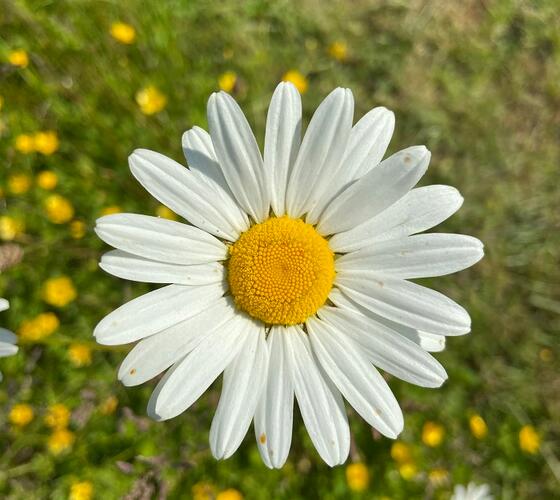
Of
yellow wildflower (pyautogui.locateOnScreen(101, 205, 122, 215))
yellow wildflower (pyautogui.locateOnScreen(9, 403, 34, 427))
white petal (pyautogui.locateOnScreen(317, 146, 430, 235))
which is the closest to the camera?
white petal (pyautogui.locateOnScreen(317, 146, 430, 235))

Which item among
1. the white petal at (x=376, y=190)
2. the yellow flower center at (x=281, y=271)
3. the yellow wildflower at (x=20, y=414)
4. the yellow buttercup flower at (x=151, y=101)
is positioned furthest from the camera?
the yellow buttercup flower at (x=151, y=101)

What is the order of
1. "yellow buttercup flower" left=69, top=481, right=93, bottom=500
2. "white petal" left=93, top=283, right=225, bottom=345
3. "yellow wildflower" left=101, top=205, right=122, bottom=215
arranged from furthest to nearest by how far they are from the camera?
1. "yellow wildflower" left=101, top=205, right=122, bottom=215
2. "yellow buttercup flower" left=69, top=481, right=93, bottom=500
3. "white petal" left=93, top=283, right=225, bottom=345

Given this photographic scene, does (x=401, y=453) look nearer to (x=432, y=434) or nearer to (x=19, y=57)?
(x=432, y=434)

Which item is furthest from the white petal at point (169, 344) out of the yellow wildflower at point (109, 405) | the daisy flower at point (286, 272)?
the yellow wildflower at point (109, 405)

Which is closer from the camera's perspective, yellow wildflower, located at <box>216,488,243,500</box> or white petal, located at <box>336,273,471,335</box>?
white petal, located at <box>336,273,471,335</box>

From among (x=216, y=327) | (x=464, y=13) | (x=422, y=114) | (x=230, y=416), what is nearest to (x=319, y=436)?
(x=230, y=416)

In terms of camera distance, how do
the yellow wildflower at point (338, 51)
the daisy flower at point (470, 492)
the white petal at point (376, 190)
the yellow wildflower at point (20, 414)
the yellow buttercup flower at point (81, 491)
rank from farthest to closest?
the yellow wildflower at point (338, 51), the daisy flower at point (470, 492), the yellow wildflower at point (20, 414), the yellow buttercup flower at point (81, 491), the white petal at point (376, 190)

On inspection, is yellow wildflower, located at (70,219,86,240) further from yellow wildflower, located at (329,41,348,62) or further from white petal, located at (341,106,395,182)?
yellow wildflower, located at (329,41,348,62)

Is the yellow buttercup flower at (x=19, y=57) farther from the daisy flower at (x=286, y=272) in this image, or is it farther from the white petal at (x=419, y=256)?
the white petal at (x=419, y=256)

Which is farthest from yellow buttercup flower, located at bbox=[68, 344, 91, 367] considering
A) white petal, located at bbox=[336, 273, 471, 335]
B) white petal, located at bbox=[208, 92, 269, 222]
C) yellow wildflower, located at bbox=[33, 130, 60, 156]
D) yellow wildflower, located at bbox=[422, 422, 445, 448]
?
yellow wildflower, located at bbox=[422, 422, 445, 448]
